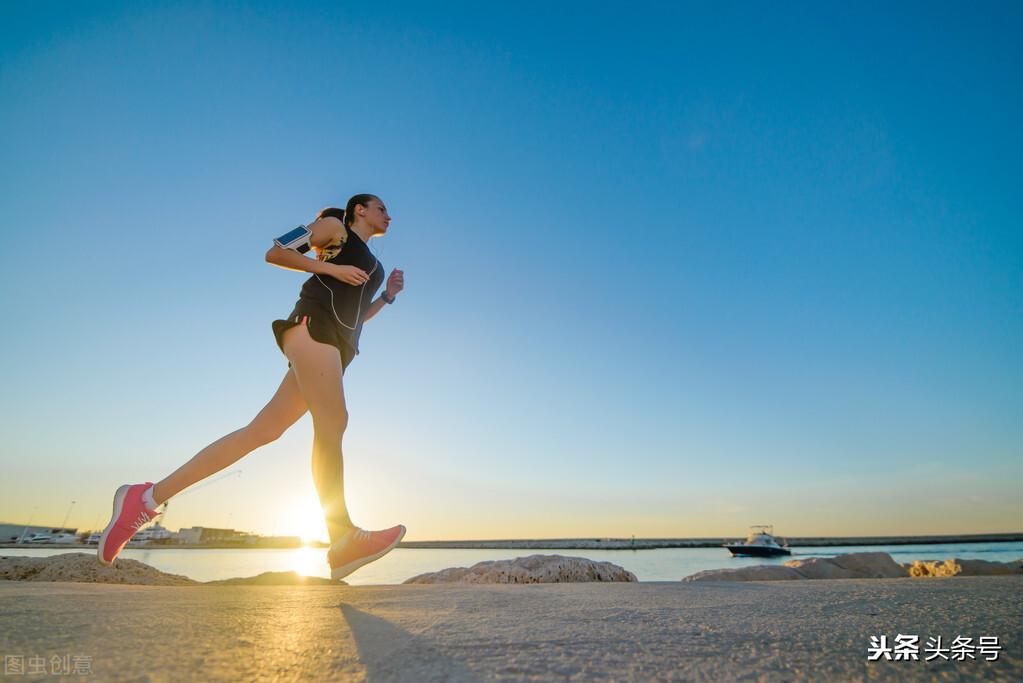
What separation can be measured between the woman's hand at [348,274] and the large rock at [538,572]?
3.55 meters

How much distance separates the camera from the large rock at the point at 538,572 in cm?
501

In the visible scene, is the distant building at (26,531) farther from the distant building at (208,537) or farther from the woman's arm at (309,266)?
the woman's arm at (309,266)

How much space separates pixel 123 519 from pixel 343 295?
156cm

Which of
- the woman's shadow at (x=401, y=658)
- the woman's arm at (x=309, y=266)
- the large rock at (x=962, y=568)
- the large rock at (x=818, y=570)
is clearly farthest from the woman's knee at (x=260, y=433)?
the large rock at (x=962, y=568)

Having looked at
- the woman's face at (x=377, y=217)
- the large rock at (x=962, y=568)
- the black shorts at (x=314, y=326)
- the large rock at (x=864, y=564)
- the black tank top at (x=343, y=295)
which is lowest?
the large rock at (x=864, y=564)

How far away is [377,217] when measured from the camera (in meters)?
3.14

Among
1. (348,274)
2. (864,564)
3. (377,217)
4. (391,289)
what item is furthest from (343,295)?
(864,564)

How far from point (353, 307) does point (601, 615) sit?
6.42ft

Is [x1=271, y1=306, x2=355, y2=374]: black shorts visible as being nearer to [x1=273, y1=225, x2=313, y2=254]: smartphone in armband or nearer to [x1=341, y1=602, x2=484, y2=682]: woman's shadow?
[x1=273, y1=225, x2=313, y2=254]: smartphone in armband

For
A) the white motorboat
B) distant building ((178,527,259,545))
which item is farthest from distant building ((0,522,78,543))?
the white motorboat

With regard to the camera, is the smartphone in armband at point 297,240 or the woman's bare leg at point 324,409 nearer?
the woman's bare leg at point 324,409

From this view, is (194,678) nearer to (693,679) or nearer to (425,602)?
(693,679)

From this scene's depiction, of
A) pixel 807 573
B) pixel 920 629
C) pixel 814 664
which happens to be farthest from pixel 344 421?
pixel 807 573

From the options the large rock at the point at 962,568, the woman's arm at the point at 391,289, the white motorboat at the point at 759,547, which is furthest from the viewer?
the white motorboat at the point at 759,547
